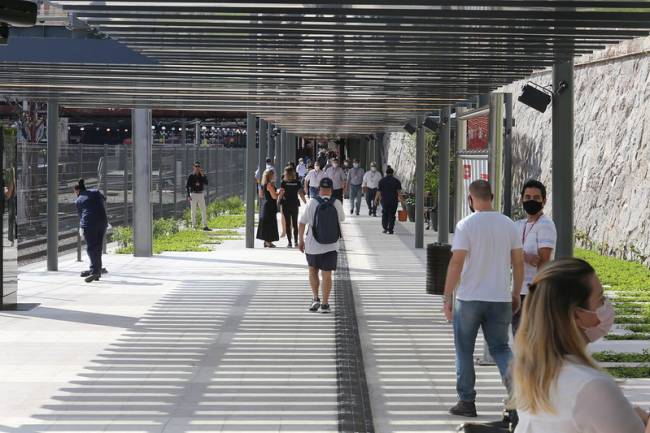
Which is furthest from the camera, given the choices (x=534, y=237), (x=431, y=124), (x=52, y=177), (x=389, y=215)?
(x=389, y=215)

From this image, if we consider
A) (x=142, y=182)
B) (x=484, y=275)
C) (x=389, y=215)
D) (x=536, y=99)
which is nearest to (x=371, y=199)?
(x=389, y=215)

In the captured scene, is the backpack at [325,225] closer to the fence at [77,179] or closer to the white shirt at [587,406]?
the fence at [77,179]

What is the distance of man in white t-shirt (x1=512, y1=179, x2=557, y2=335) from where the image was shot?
873 centimetres

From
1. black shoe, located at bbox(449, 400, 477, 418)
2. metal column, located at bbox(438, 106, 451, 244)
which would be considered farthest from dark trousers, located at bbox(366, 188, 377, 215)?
black shoe, located at bbox(449, 400, 477, 418)

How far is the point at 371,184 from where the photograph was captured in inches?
1428

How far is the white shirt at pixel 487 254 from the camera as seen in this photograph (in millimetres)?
8328

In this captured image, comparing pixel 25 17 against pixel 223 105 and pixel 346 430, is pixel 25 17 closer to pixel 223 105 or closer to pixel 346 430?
pixel 346 430

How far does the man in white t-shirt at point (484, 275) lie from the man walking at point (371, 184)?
26.8 meters

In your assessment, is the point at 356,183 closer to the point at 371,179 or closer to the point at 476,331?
the point at 371,179

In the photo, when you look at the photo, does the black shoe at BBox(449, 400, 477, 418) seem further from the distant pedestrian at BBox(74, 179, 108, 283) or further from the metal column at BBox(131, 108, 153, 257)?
the metal column at BBox(131, 108, 153, 257)

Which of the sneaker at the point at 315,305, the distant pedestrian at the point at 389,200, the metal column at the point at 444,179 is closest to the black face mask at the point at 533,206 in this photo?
the sneaker at the point at 315,305

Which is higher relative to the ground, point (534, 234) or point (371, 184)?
point (371, 184)

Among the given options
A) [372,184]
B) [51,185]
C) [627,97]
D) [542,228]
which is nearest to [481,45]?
[542,228]

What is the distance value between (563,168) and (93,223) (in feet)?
30.4
